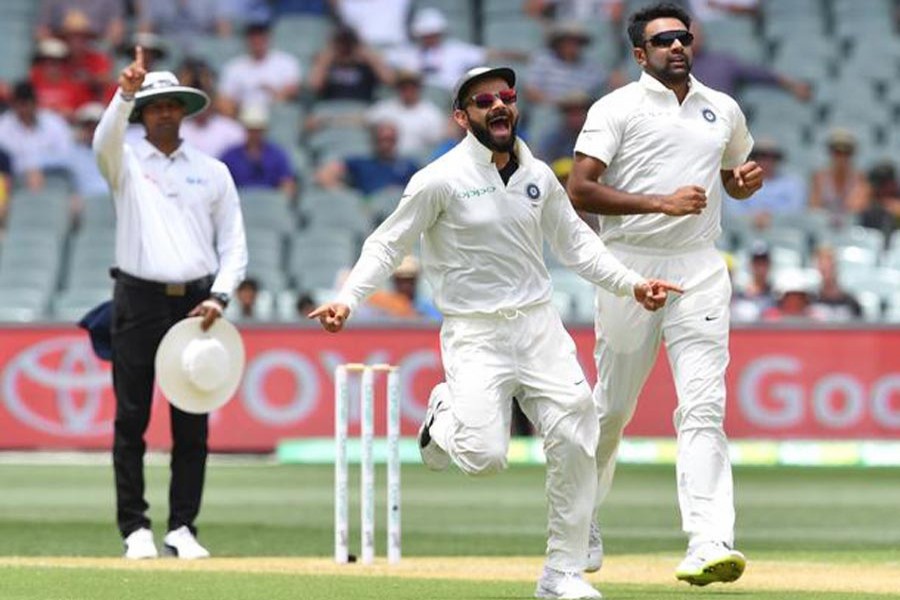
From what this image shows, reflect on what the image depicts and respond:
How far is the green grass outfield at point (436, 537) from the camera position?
9914 millimetres

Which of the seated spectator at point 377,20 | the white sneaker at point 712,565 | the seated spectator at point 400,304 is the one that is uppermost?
the seated spectator at point 377,20

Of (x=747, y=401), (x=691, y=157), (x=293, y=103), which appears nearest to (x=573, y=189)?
(x=691, y=157)

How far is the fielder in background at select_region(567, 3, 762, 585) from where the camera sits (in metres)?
10.3

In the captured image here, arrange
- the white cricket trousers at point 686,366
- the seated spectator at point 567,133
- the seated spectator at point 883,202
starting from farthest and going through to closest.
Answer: the seated spectator at point 883,202, the seated spectator at point 567,133, the white cricket trousers at point 686,366

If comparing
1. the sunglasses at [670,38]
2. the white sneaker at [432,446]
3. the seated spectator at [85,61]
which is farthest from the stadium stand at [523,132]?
the white sneaker at [432,446]

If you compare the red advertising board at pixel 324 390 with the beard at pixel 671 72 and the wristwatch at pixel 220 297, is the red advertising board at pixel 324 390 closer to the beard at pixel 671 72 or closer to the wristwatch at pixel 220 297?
the wristwatch at pixel 220 297

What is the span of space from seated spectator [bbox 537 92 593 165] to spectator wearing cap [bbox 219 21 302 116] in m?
2.78

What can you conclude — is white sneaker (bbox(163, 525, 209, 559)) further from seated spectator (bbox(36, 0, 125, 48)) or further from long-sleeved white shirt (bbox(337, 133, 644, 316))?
seated spectator (bbox(36, 0, 125, 48))

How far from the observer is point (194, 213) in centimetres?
1185

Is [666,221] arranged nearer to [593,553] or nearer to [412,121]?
[593,553]

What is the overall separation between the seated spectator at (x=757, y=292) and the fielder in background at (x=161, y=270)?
8140mm

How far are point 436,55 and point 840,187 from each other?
12.9 feet

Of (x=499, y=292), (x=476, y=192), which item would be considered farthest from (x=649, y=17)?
(x=499, y=292)

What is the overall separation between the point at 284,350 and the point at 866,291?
483 cm
